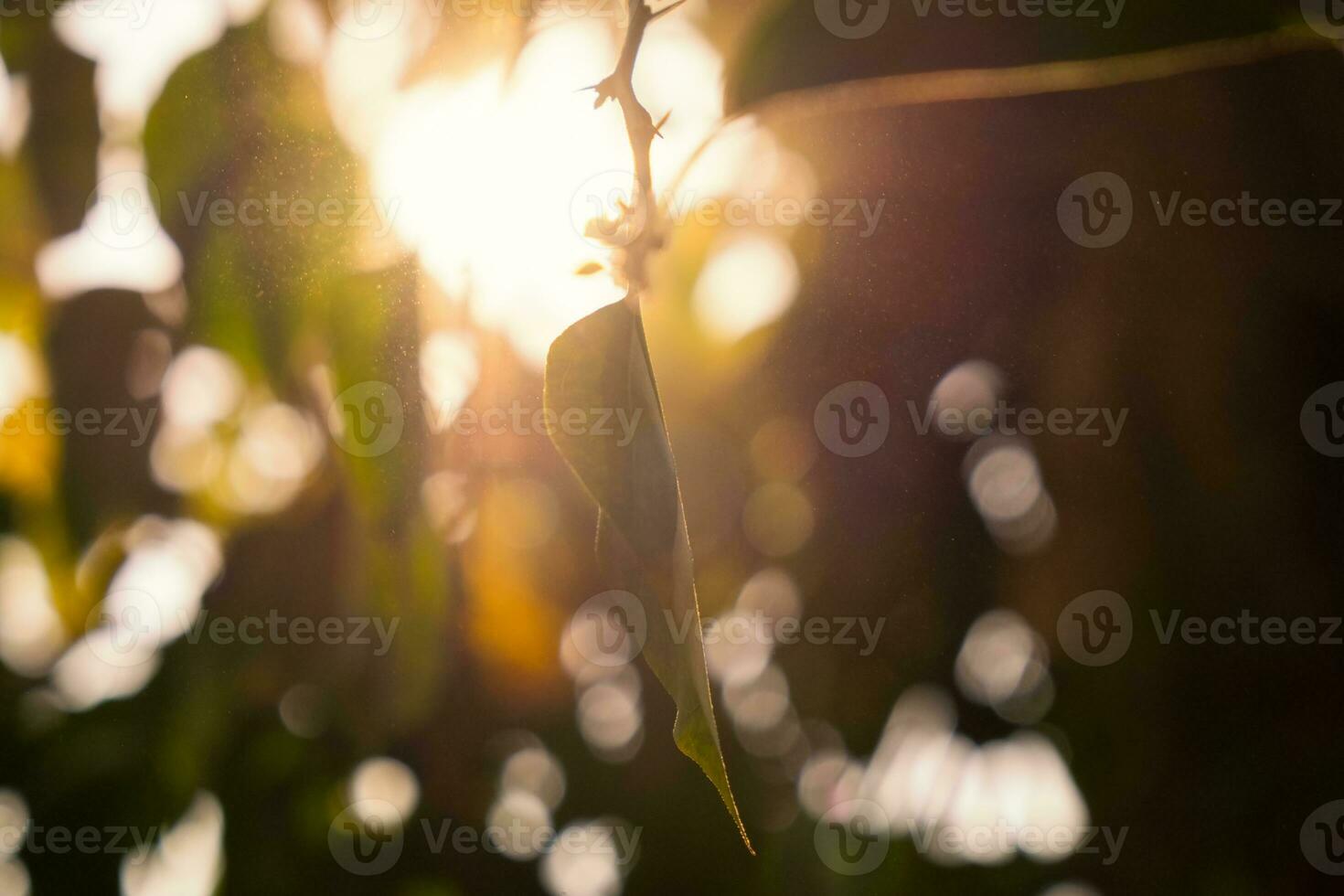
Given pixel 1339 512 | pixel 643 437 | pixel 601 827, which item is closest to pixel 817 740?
pixel 601 827

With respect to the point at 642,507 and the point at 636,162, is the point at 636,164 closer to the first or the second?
the point at 636,162

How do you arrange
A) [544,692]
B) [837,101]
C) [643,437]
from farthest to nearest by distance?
1. [544,692]
2. [837,101]
3. [643,437]

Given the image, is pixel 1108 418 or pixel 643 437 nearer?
pixel 643 437

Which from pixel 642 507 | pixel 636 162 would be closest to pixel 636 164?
pixel 636 162

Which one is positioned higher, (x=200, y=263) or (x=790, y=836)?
(x=200, y=263)

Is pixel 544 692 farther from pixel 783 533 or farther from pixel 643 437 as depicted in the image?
pixel 643 437
